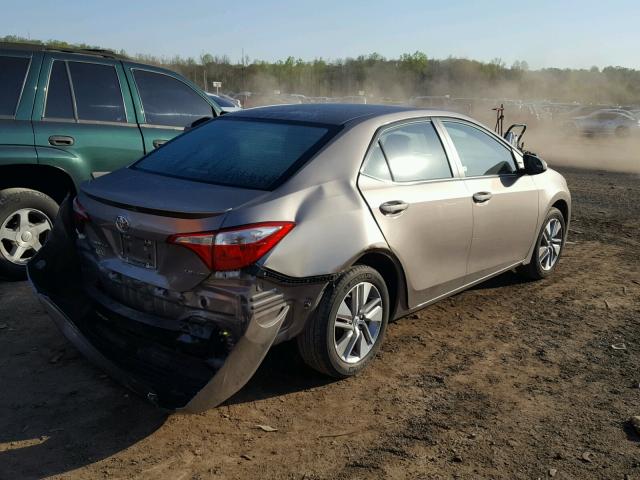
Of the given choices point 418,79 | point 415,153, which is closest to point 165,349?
point 415,153

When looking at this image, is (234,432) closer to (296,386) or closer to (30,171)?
(296,386)

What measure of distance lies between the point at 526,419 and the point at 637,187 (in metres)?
11.2

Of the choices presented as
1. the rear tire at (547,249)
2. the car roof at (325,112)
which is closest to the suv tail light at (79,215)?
the car roof at (325,112)

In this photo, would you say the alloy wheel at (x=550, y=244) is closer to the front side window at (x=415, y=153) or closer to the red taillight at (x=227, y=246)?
the front side window at (x=415, y=153)

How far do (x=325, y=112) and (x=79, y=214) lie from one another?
1.77 m

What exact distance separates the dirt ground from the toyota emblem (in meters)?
1.01

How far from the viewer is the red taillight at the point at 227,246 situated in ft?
9.68

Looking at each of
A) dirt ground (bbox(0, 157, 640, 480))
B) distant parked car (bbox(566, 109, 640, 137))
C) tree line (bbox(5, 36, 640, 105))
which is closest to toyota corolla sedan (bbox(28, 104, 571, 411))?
dirt ground (bbox(0, 157, 640, 480))

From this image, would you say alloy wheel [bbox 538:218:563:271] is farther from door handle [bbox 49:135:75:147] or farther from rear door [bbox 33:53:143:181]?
door handle [bbox 49:135:75:147]

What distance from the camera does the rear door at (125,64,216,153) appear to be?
232 inches

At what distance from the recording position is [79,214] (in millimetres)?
3631

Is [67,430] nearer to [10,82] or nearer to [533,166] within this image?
[10,82]

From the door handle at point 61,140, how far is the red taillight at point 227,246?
2851mm

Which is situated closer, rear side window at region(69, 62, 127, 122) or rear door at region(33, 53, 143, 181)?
rear door at region(33, 53, 143, 181)
